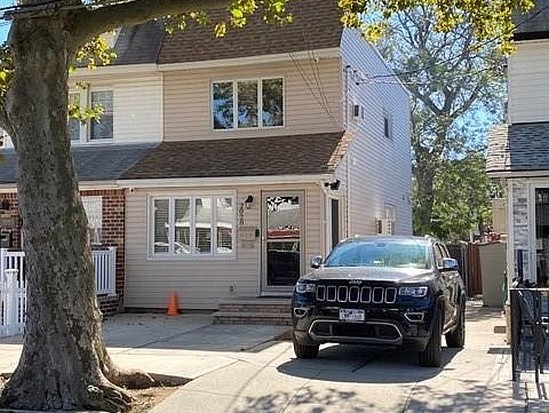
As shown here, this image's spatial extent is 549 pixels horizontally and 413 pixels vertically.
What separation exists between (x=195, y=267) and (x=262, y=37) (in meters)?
5.47

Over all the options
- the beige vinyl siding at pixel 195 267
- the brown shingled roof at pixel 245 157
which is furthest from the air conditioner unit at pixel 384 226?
the beige vinyl siding at pixel 195 267

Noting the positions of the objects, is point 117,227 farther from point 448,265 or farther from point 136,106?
point 448,265

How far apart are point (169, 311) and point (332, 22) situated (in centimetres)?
745

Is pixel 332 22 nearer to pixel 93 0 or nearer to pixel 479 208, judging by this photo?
pixel 93 0

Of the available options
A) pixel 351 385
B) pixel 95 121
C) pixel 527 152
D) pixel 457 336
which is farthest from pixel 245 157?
pixel 351 385

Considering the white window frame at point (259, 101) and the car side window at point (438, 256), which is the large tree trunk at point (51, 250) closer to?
the car side window at point (438, 256)

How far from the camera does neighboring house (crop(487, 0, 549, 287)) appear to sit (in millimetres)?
13039

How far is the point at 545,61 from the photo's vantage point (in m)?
14.3


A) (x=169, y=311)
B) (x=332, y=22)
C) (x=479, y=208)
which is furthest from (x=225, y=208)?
(x=479, y=208)

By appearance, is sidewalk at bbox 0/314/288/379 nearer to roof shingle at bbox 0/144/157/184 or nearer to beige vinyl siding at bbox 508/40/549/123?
roof shingle at bbox 0/144/157/184

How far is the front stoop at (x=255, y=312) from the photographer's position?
1469 centimetres

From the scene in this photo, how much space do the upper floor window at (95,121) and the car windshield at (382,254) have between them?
9.34 meters

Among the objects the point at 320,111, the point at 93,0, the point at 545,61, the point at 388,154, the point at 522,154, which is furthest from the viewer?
the point at 388,154

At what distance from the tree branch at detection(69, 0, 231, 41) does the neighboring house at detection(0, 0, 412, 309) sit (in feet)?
21.9
